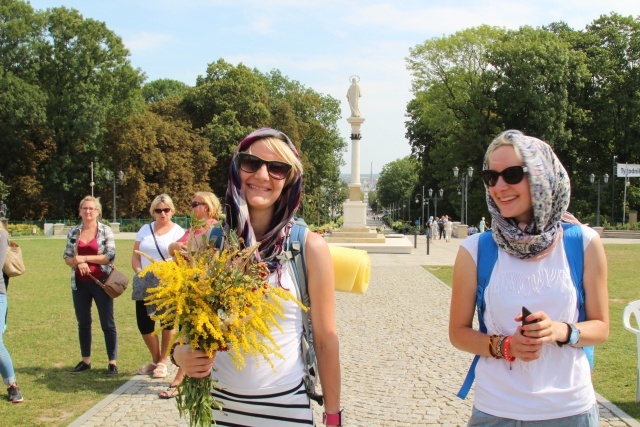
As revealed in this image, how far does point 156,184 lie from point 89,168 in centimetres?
712

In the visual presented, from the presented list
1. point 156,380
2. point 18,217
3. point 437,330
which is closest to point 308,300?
point 156,380

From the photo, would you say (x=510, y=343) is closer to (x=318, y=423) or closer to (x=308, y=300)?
(x=308, y=300)

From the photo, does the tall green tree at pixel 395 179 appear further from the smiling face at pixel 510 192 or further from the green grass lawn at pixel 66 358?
the smiling face at pixel 510 192

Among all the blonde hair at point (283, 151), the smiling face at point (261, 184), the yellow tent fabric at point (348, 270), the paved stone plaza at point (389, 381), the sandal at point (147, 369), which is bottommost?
the paved stone plaza at point (389, 381)

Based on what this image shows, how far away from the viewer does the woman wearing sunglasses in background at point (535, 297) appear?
2.41m

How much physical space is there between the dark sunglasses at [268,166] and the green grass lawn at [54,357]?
3.76 m

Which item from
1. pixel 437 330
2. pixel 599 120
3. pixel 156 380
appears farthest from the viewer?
pixel 599 120

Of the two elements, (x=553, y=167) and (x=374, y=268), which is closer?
(x=553, y=167)

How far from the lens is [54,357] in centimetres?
757

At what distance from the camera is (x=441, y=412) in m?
5.51

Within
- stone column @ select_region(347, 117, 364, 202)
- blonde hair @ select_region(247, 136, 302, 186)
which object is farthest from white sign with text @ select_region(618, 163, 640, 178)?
blonde hair @ select_region(247, 136, 302, 186)

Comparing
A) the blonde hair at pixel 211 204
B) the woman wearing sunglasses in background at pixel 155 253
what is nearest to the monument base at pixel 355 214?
the woman wearing sunglasses in background at pixel 155 253

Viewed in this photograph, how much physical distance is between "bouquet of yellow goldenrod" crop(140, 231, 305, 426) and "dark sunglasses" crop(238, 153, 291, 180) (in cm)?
38

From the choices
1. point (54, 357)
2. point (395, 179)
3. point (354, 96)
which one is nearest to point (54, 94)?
point (354, 96)
